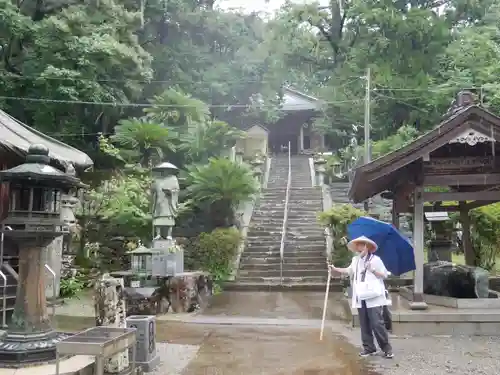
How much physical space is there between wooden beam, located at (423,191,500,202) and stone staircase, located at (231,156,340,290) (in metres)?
5.78

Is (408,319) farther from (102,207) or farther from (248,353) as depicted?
(102,207)

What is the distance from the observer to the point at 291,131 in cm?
3647

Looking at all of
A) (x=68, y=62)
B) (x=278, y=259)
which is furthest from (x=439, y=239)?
(x=68, y=62)

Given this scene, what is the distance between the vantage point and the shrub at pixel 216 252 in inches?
593

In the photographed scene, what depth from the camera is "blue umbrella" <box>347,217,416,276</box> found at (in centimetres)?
801

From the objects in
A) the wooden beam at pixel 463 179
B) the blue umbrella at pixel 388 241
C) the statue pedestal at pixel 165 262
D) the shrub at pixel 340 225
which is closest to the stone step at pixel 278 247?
the shrub at pixel 340 225

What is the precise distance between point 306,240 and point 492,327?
29.9 feet

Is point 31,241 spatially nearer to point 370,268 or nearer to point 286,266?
point 370,268

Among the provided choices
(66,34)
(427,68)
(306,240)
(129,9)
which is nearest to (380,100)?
(427,68)

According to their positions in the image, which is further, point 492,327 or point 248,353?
point 492,327

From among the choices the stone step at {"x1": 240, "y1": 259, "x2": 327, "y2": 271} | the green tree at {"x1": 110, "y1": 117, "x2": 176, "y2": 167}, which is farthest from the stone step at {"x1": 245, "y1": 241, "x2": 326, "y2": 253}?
the green tree at {"x1": 110, "y1": 117, "x2": 176, "y2": 167}

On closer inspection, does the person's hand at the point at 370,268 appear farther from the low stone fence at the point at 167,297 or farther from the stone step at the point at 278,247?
the stone step at the point at 278,247

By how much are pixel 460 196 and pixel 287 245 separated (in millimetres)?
8348

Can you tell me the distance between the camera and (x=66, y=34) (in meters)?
18.9
